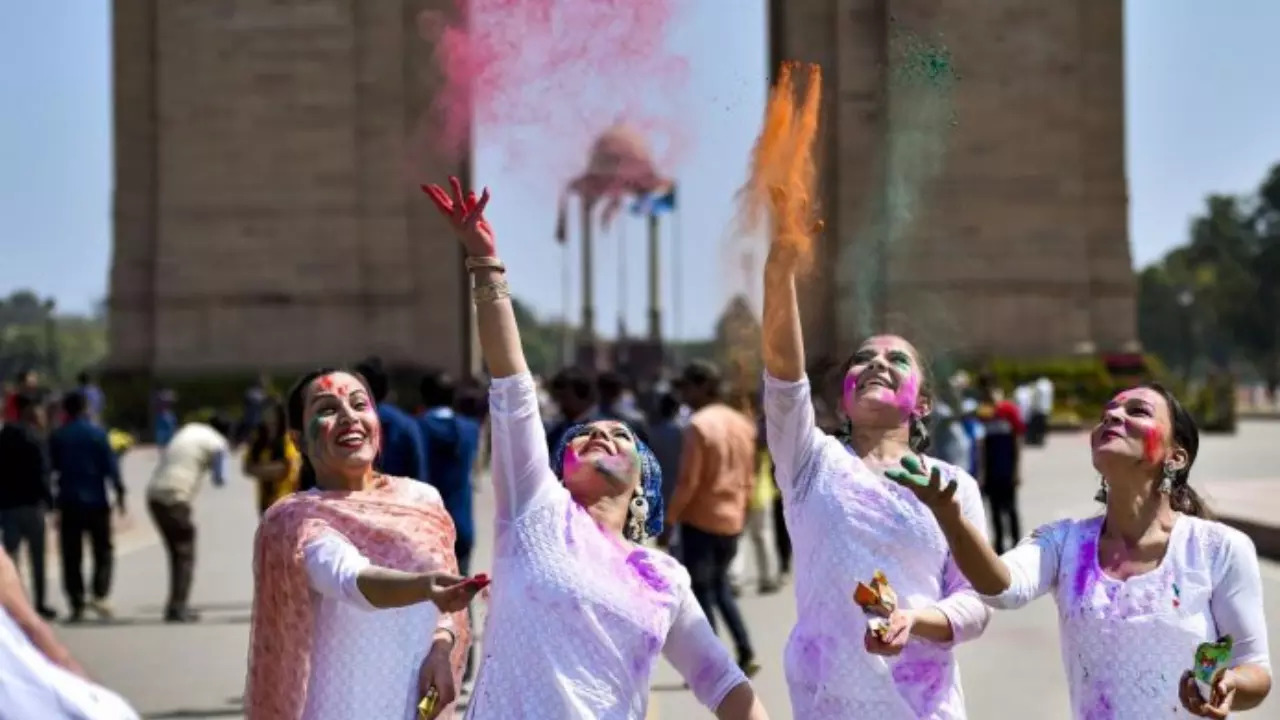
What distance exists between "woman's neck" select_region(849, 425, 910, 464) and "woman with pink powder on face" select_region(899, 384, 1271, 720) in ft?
1.08

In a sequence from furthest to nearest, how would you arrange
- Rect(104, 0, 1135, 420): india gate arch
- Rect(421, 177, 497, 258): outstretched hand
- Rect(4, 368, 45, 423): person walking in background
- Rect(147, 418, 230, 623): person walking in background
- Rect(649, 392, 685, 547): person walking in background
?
Rect(104, 0, 1135, 420): india gate arch
Rect(4, 368, 45, 423): person walking in background
Rect(147, 418, 230, 623): person walking in background
Rect(649, 392, 685, 547): person walking in background
Rect(421, 177, 497, 258): outstretched hand

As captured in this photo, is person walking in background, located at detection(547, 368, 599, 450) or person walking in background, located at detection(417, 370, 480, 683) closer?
person walking in background, located at detection(547, 368, 599, 450)

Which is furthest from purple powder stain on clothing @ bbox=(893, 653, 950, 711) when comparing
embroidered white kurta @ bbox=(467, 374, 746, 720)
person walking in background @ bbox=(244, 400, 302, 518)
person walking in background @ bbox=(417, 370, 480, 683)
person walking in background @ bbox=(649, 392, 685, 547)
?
person walking in background @ bbox=(244, 400, 302, 518)

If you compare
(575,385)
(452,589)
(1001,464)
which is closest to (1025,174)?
(1001,464)

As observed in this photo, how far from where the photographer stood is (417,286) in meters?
28.4

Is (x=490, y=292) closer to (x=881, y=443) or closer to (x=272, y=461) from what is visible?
(x=881, y=443)

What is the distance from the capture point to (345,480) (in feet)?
14.1

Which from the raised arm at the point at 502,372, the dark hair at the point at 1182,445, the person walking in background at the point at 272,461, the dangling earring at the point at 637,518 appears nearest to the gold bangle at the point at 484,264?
the raised arm at the point at 502,372

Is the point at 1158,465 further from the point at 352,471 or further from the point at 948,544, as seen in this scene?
the point at 352,471

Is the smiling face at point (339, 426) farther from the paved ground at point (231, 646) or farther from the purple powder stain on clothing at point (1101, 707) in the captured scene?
the paved ground at point (231, 646)

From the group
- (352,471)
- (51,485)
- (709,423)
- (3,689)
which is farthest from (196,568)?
(3,689)

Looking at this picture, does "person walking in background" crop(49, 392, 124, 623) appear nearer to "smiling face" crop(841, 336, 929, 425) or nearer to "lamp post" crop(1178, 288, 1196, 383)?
"smiling face" crop(841, 336, 929, 425)

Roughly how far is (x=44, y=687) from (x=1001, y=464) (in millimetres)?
10165

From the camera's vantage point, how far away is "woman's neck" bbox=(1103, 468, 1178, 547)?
3.99 meters
